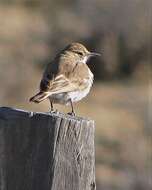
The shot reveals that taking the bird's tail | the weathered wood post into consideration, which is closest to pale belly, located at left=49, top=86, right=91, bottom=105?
the bird's tail

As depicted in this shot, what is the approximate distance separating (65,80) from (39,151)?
3.84 metres

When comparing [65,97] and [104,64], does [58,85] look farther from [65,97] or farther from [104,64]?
[104,64]

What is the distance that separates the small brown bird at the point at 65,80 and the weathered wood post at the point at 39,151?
10.0 feet

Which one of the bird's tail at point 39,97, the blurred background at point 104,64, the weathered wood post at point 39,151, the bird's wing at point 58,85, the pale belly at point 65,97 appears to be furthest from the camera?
the blurred background at point 104,64

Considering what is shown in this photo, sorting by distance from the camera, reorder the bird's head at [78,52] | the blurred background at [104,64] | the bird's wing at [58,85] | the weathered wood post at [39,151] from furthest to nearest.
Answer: the blurred background at [104,64] < the bird's head at [78,52] < the bird's wing at [58,85] < the weathered wood post at [39,151]

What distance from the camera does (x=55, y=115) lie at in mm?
Answer: 5117

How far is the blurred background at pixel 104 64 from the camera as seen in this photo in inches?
696

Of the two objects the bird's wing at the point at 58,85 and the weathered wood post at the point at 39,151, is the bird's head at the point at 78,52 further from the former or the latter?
the weathered wood post at the point at 39,151

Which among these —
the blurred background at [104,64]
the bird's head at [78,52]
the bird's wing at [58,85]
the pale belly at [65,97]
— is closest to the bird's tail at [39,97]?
the bird's wing at [58,85]

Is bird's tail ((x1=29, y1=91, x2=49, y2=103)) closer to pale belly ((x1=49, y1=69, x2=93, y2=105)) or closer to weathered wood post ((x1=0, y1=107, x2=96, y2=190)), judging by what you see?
pale belly ((x1=49, y1=69, x2=93, y2=105))

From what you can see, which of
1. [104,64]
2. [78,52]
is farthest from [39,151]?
[104,64]

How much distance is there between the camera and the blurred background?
58.0ft

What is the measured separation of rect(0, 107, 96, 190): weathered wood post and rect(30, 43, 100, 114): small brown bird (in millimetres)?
3058

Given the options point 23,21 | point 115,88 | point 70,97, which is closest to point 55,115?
point 70,97
